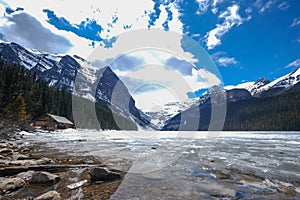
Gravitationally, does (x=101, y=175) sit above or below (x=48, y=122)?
below

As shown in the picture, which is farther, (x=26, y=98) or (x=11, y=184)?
(x=26, y=98)

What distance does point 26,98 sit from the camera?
52812mm

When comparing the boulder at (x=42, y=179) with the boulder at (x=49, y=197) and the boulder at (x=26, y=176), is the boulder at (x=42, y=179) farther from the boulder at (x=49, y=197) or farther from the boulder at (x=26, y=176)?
the boulder at (x=49, y=197)

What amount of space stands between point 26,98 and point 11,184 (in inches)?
2085

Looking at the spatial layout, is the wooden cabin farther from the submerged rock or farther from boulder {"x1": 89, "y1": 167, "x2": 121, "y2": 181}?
the submerged rock

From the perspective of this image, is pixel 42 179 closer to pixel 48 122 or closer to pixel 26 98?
pixel 26 98

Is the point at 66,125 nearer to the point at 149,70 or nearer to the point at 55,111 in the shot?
the point at 55,111

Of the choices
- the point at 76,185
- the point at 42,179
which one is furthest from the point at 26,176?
the point at 76,185

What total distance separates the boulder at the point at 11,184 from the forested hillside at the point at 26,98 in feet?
75.6

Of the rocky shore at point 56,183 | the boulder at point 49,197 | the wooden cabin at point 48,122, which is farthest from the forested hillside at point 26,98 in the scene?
the boulder at point 49,197

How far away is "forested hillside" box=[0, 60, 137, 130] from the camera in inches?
Result: 1419

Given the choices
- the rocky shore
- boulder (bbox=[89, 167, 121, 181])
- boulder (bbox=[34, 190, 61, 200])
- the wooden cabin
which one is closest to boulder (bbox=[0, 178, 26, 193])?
the rocky shore

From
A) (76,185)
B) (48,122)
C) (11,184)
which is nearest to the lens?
(11,184)

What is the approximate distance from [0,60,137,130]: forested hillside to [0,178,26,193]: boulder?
75.6ft
